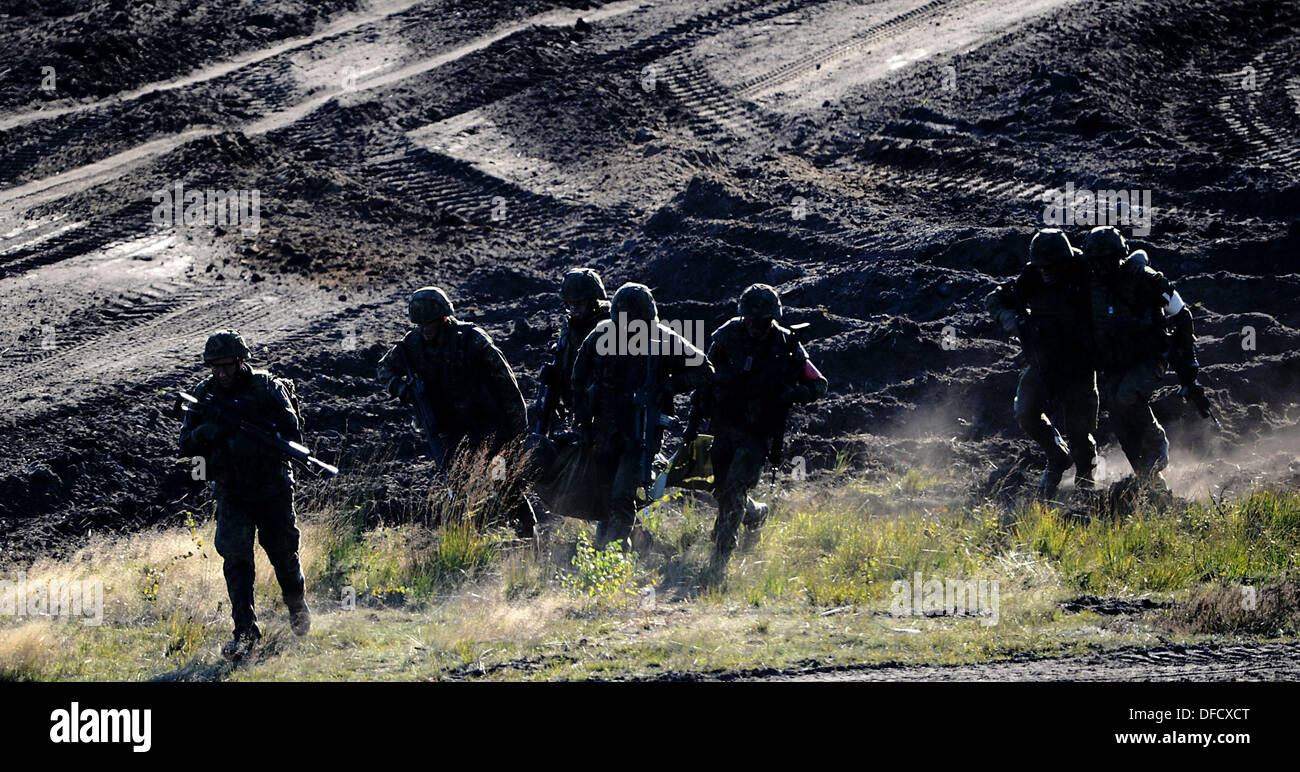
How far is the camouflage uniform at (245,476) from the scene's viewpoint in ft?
31.3

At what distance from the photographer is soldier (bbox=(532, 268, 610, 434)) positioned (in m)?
12.0

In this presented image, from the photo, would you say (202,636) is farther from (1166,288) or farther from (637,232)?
(637,232)

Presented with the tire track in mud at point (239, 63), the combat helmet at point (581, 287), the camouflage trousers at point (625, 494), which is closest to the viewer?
the camouflage trousers at point (625, 494)

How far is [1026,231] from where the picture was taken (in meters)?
18.0

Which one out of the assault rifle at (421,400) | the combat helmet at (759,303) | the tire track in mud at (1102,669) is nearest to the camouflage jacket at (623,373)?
the combat helmet at (759,303)

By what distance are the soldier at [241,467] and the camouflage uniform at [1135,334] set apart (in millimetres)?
6668

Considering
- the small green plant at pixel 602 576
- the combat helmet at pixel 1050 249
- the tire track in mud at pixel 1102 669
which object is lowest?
the tire track in mud at pixel 1102 669

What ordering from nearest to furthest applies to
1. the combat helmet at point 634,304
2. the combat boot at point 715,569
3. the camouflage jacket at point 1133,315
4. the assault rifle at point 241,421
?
the assault rifle at point 241,421 → the combat boot at point 715,569 → the combat helmet at point 634,304 → the camouflage jacket at point 1133,315

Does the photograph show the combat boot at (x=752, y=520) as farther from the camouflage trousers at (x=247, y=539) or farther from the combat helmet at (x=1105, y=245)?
the camouflage trousers at (x=247, y=539)

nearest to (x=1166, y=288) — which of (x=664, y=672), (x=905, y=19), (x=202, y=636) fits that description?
(x=664, y=672)

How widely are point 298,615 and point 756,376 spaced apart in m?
3.92

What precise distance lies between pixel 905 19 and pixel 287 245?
11785mm

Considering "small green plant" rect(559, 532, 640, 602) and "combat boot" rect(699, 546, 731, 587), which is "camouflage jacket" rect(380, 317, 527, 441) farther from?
"combat boot" rect(699, 546, 731, 587)

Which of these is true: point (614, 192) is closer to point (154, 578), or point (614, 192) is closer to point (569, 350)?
point (569, 350)
